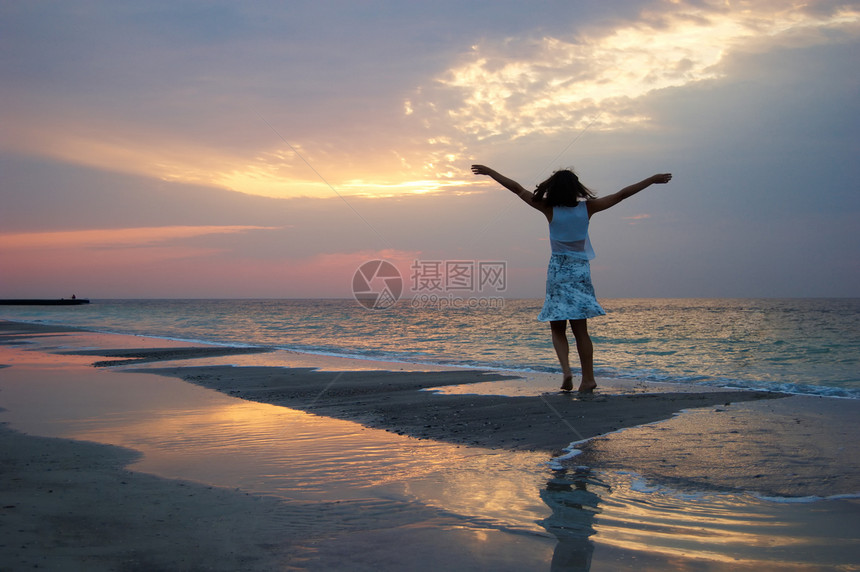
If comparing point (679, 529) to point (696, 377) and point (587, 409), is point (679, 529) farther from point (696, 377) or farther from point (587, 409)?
point (696, 377)

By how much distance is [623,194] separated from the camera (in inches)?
247

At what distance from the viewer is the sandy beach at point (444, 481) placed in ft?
7.96

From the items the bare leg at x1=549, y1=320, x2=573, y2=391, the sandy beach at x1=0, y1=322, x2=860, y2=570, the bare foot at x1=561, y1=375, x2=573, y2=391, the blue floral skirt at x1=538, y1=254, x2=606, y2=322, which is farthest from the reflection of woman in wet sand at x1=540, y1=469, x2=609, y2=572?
the bare foot at x1=561, y1=375, x2=573, y2=391

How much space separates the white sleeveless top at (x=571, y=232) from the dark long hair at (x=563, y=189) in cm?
8

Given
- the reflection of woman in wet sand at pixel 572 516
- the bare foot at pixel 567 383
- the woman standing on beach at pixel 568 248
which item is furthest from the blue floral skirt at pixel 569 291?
the reflection of woman in wet sand at pixel 572 516

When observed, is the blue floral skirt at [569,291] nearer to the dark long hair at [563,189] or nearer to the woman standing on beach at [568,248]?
the woman standing on beach at [568,248]

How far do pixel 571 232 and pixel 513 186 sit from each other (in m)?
0.78

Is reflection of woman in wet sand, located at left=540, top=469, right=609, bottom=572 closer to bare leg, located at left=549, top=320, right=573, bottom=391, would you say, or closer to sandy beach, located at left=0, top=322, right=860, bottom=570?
sandy beach, located at left=0, top=322, right=860, bottom=570

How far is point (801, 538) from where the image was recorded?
2.62 meters

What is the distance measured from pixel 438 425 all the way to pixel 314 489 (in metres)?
2.13

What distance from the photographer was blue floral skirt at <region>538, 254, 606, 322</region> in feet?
21.5

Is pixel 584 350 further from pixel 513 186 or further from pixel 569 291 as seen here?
pixel 513 186

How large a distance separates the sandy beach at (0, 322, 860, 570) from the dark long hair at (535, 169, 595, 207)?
2032 mm

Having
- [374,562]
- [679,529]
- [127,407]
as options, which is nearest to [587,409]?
[679,529]
